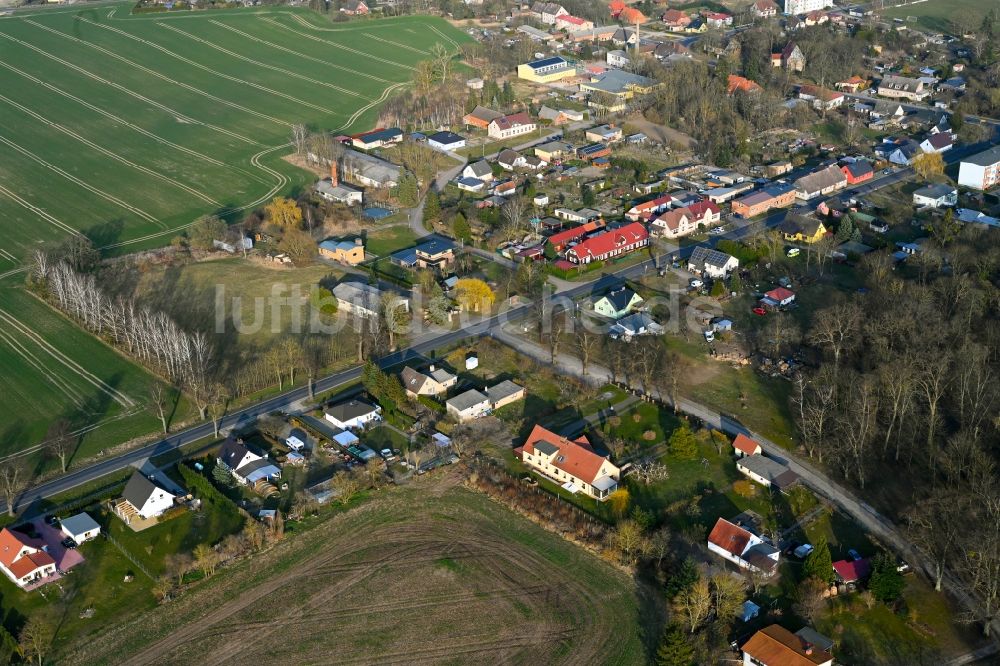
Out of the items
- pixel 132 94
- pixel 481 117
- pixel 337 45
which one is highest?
pixel 481 117

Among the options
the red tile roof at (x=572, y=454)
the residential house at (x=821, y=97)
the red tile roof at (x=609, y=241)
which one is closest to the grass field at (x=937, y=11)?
the residential house at (x=821, y=97)

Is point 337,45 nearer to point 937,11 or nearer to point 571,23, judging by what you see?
point 571,23

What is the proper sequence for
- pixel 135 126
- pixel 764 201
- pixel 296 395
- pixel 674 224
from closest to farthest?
pixel 296 395
pixel 674 224
pixel 764 201
pixel 135 126

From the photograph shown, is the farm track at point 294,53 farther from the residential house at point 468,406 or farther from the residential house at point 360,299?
the residential house at point 468,406

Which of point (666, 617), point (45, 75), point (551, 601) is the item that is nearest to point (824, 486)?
point (666, 617)

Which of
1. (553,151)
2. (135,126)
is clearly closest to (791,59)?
(553,151)

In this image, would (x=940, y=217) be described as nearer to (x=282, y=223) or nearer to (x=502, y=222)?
(x=502, y=222)
